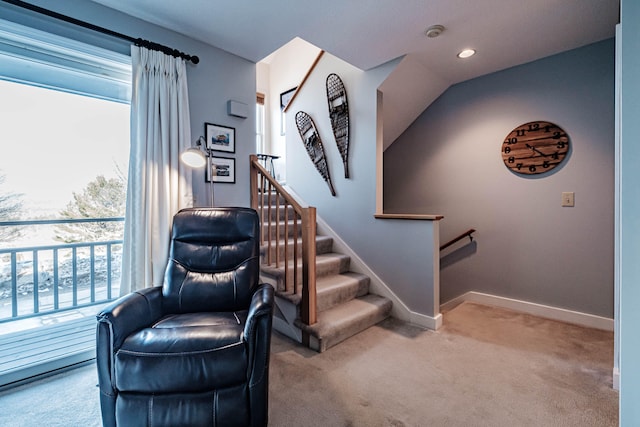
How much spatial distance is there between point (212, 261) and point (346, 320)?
1210mm

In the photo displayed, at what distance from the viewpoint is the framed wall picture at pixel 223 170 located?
8.33ft

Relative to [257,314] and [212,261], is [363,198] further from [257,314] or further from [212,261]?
[257,314]

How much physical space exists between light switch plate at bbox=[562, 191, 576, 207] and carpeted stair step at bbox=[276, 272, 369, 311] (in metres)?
2.03

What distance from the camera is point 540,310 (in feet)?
9.30

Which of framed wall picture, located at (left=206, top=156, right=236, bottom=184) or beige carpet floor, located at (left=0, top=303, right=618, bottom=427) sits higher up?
framed wall picture, located at (left=206, top=156, right=236, bottom=184)

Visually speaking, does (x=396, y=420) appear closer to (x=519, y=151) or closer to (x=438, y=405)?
(x=438, y=405)

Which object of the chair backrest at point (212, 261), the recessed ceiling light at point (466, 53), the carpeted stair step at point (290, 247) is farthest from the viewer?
the carpeted stair step at point (290, 247)

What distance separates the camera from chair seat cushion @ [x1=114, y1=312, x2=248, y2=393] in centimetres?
124

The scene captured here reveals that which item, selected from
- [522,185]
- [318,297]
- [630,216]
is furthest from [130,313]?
[522,185]

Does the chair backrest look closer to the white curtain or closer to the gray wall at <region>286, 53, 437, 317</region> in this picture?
the white curtain

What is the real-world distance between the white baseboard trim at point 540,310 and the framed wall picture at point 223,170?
2.88m

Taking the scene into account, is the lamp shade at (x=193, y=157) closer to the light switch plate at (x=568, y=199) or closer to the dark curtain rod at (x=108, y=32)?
the dark curtain rod at (x=108, y=32)

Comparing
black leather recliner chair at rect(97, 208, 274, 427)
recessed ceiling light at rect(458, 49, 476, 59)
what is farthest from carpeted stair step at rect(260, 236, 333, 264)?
recessed ceiling light at rect(458, 49, 476, 59)

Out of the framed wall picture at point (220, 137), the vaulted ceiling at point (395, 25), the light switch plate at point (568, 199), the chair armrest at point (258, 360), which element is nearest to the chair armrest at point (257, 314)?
the chair armrest at point (258, 360)
